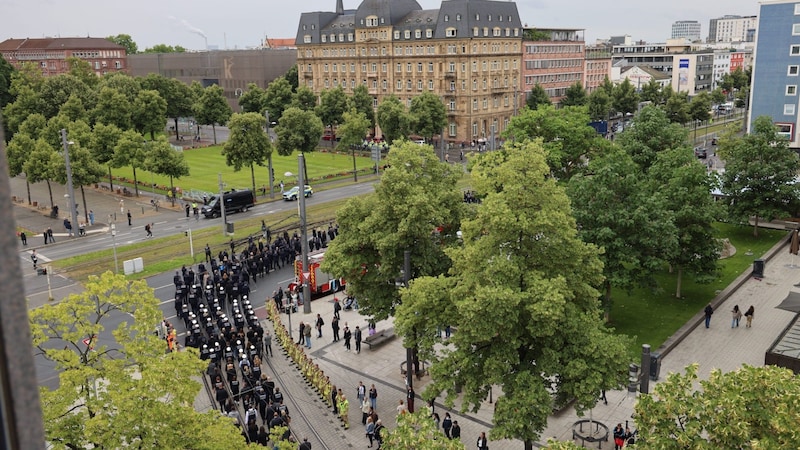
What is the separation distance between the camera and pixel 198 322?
30000 millimetres

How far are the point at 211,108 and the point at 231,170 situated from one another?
21841 mm

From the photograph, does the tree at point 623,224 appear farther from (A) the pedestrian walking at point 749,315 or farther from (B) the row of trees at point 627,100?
(B) the row of trees at point 627,100

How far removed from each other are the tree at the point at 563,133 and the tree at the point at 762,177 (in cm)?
847

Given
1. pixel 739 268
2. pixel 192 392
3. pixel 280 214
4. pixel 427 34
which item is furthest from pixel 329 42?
pixel 192 392

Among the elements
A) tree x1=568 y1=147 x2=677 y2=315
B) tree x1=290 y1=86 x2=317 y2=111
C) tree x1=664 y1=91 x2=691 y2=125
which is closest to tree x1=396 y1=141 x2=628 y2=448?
tree x1=568 y1=147 x2=677 y2=315

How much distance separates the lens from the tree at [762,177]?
41.1 m

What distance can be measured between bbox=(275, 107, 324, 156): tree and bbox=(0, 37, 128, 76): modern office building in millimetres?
85839

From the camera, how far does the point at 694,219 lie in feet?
103

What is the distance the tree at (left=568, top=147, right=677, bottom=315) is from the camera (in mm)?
27703

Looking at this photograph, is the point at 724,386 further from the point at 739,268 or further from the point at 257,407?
the point at 739,268

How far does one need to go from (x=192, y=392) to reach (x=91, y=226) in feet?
142

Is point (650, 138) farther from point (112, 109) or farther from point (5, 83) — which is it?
point (5, 83)

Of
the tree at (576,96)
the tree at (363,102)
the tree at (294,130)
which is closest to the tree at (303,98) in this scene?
the tree at (363,102)

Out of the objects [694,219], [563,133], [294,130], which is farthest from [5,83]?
[694,219]
